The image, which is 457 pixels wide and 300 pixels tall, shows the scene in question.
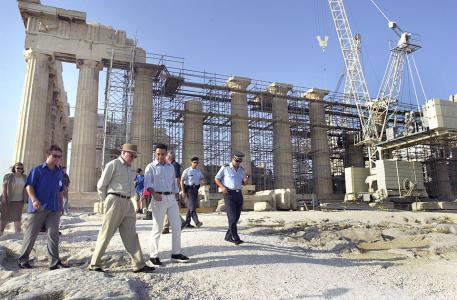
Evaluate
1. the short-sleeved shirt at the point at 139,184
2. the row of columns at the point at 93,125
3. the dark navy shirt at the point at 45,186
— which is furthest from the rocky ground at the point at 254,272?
the row of columns at the point at 93,125

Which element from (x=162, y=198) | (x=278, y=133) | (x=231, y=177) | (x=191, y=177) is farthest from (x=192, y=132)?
(x=162, y=198)

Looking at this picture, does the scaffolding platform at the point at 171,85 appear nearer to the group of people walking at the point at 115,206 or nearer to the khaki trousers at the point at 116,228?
the group of people walking at the point at 115,206

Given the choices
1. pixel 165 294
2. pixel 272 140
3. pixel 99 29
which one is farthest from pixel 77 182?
pixel 165 294

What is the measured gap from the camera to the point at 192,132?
33.6 metres

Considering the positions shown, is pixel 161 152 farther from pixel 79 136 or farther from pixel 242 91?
pixel 242 91

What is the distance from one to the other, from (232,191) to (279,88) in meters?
32.2

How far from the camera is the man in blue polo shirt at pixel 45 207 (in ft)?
17.4

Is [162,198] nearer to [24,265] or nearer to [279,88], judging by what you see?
[24,265]

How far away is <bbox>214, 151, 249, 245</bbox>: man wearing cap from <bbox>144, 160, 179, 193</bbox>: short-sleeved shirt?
1.25 metres

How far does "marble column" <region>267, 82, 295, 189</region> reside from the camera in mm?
35781

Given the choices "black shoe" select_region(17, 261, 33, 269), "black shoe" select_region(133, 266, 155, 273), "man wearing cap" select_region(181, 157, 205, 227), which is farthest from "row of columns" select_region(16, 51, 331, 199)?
"black shoe" select_region(133, 266, 155, 273)

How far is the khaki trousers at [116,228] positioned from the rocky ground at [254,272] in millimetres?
211

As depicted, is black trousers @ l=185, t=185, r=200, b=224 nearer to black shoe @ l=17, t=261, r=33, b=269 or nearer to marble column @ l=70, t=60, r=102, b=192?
black shoe @ l=17, t=261, r=33, b=269

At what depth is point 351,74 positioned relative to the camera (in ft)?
140
